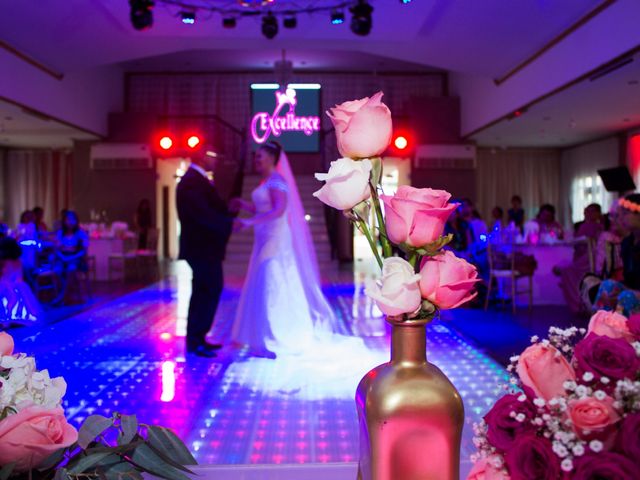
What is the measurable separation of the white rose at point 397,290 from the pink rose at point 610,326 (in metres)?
0.22

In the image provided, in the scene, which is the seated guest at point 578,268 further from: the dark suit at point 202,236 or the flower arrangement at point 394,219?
the flower arrangement at point 394,219

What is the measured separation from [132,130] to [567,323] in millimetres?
11778

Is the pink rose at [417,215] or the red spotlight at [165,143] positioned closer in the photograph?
the pink rose at [417,215]

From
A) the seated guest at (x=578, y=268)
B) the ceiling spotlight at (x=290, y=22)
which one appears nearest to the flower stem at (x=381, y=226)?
the seated guest at (x=578, y=268)

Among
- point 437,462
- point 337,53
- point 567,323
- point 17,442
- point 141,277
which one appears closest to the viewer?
point 17,442

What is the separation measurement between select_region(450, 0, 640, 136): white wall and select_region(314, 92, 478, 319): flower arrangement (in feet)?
23.9

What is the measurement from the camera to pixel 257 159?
5.18m

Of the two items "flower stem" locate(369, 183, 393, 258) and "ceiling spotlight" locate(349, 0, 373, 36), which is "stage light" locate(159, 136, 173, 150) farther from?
"flower stem" locate(369, 183, 393, 258)

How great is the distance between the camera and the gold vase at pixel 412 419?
836 mm

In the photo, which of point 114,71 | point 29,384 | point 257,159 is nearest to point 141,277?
point 114,71

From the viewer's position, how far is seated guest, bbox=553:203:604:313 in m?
7.42

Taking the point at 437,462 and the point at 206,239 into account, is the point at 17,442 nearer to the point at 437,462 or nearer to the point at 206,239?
the point at 437,462

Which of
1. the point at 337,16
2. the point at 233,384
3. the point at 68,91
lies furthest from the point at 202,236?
the point at 68,91

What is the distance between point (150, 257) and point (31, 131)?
3828 millimetres
